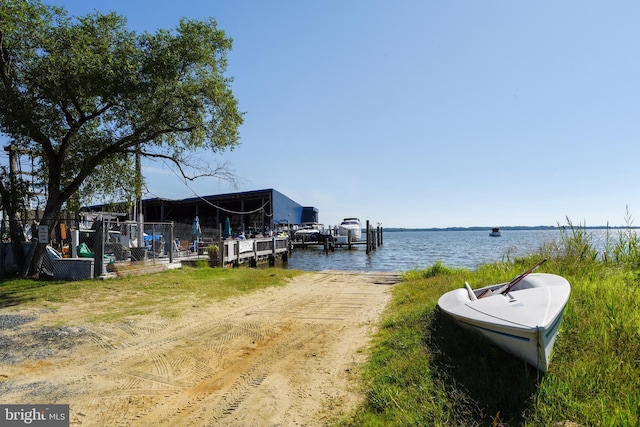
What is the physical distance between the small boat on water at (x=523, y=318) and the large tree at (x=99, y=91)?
32.7ft

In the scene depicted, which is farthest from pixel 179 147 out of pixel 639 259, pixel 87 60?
pixel 639 259

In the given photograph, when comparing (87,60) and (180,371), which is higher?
(87,60)

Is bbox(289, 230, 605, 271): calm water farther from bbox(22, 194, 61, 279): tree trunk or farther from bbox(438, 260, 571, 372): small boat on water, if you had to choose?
bbox(22, 194, 61, 279): tree trunk

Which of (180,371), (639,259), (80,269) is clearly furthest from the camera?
(80,269)

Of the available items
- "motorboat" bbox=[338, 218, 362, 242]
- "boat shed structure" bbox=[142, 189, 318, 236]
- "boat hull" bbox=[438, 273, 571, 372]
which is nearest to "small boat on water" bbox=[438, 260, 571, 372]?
"boat hull" bbox=[438, 273, 571, 372]

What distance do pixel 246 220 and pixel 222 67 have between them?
121 ft

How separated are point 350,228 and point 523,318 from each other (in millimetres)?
43951

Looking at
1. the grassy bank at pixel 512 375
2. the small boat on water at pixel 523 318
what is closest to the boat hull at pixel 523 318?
the small boat on water at pixel 523 318

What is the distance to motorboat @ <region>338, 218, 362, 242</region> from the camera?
48.2 metres

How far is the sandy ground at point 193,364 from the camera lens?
151 inches

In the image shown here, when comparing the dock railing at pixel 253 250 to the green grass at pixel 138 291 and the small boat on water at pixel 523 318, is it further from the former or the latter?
the small boat on water at pixel 523 318

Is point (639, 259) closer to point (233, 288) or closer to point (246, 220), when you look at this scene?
point (233, 288)

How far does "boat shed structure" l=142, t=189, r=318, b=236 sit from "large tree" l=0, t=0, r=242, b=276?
1151 inches

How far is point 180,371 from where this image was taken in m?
4.90
